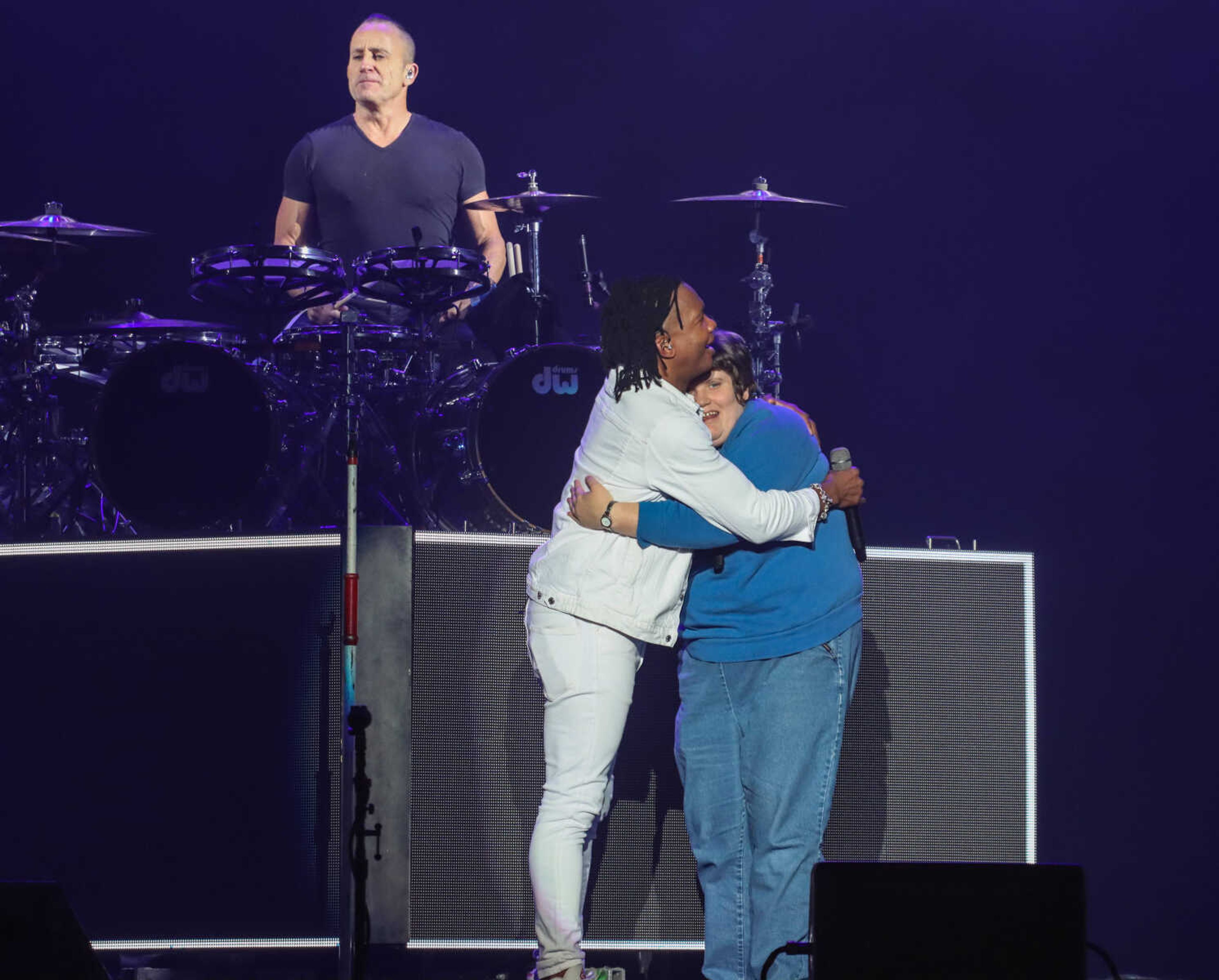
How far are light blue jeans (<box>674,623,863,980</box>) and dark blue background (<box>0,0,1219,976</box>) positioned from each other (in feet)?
7.63

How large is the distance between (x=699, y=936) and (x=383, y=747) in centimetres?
114

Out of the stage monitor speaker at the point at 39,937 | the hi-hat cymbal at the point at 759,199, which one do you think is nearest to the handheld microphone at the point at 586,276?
the hi-hat cymbal at the point at 759,199

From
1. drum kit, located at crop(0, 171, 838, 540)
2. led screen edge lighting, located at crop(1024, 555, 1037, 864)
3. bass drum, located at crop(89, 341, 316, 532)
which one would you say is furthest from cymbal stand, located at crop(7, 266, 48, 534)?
led screen edge lighting, located at crop(1024, 555, 1037, 864)

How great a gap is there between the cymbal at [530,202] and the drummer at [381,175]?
287mm

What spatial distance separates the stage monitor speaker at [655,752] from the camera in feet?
13.6

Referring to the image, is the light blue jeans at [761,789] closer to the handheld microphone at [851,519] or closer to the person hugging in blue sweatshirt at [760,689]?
the person hugging in blue sweatshirt at [760,689]

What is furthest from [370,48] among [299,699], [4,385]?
[299,699]

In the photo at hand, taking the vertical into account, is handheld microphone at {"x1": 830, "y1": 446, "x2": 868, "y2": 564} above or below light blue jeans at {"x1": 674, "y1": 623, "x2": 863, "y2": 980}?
above

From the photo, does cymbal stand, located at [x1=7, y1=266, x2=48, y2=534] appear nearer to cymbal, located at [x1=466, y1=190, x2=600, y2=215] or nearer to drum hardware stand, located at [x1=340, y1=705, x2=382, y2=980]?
cymbal, located at [x1=466, y1=190, x2=600, y2=215]

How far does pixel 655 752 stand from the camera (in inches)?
168

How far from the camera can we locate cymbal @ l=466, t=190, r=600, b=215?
625cm

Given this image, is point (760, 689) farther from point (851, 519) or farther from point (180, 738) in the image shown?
point (180, 738)

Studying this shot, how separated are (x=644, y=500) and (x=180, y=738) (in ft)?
5.64

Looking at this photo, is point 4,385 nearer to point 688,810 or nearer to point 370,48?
point 370,48
